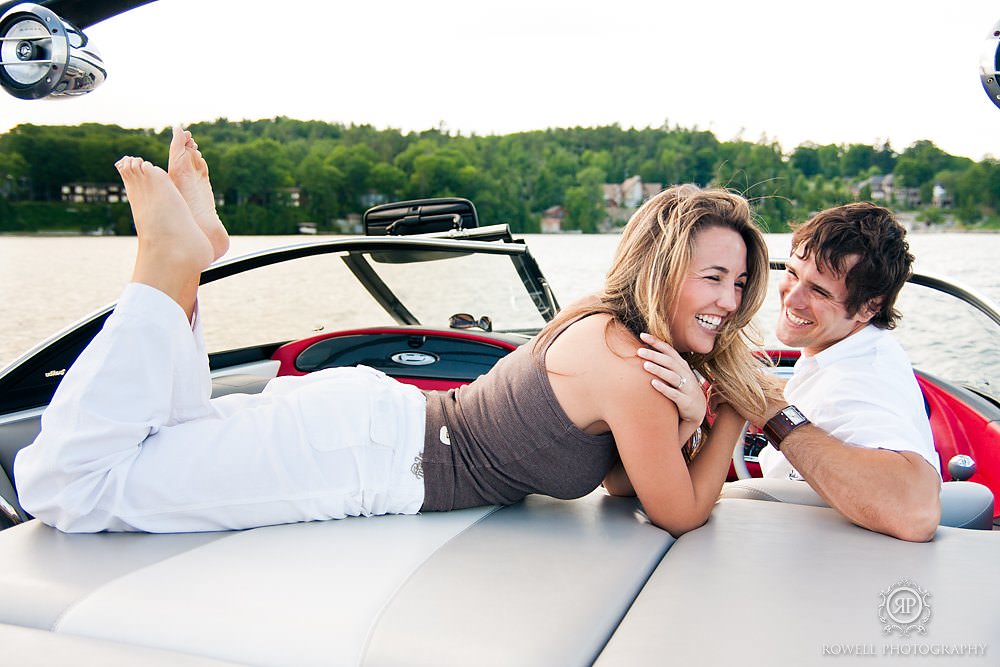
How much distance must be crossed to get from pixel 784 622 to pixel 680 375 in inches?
21.0

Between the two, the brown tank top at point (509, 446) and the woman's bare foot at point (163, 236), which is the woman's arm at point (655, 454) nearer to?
the brown tank top at point (509, 446)

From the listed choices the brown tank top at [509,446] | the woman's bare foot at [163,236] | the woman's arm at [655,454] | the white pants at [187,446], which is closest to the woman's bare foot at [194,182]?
the woman's bare foot at [163,236]

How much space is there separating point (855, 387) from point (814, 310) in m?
0.26

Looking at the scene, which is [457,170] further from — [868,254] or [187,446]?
[187,446]

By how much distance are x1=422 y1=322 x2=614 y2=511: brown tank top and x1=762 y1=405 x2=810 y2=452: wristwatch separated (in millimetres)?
405

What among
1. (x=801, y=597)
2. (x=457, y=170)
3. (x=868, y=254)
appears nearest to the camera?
(x=801, y=597)

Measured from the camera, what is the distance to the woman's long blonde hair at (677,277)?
172cm

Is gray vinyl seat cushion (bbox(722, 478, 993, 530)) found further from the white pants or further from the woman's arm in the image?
the white pants

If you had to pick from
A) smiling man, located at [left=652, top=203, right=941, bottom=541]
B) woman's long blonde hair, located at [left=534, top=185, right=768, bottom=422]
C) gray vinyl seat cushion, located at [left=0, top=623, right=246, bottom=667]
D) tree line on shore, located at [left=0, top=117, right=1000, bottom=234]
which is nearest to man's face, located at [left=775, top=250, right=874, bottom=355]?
smiling man, located at [left=652, top=203, right=941, bottom=541]

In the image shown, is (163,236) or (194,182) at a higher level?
(194,182)

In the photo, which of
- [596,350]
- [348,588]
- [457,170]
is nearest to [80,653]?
[348,588]

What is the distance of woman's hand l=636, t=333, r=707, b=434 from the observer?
1.63 metres

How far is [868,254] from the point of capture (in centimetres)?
205

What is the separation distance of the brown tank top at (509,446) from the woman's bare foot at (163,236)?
0.65m
